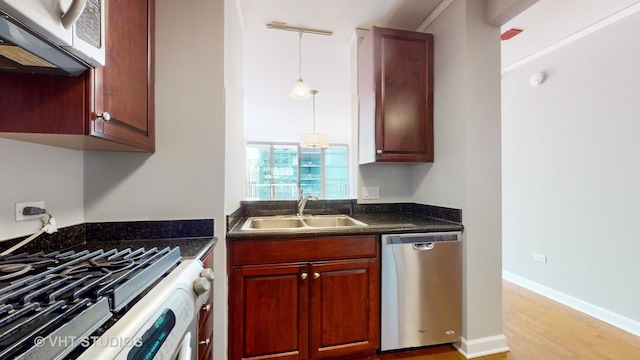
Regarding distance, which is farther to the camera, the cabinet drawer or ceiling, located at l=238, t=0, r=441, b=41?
ceiling, located at l=238, t=0, r=441, b=41

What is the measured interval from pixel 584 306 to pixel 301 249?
8.57 feet

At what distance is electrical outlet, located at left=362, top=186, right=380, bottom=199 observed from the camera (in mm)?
2234

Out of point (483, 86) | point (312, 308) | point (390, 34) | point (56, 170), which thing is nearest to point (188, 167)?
point (56, 170)

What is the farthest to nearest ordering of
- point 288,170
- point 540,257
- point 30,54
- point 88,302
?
point 288,170
point 540,257
point 30,54
point 88,302

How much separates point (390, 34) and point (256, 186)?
5.79m

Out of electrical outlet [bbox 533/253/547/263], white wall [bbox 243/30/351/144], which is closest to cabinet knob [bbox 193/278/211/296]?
white wall [bbox 243/30/351/144]

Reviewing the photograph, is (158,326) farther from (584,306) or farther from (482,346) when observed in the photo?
(584,306)

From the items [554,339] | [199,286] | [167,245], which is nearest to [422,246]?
[554,339]

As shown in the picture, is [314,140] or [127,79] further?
[314,140]

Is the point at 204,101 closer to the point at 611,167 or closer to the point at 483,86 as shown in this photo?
the point at 483,86

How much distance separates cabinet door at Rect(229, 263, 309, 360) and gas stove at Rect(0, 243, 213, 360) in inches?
22.9

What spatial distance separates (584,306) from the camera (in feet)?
7.25

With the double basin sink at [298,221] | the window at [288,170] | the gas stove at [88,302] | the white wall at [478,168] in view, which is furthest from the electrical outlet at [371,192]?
the window at [288,170]

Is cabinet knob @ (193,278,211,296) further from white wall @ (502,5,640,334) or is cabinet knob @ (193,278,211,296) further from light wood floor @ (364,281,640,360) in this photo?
white wall @ (502,5,640,334)
